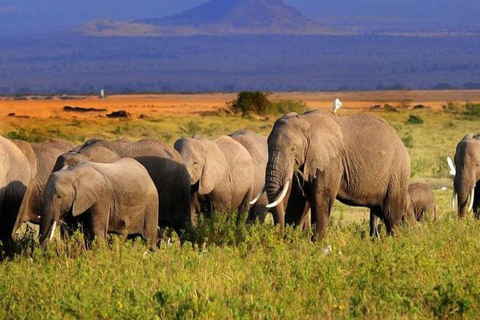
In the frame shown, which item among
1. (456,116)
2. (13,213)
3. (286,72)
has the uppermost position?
(13,213)

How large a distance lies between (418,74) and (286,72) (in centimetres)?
1631

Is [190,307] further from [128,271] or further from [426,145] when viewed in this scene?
[426,145]

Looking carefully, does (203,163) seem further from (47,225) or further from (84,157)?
(47,225)

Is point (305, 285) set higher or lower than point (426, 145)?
higher

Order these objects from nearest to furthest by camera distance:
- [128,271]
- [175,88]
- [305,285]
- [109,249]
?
[305,285], [128,271], [109,249], [175,88]

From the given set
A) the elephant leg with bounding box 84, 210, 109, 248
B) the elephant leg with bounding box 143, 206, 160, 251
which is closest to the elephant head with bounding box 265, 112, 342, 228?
the elephant leg with bounding box 143, 206, 160, 251

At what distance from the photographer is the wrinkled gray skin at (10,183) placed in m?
12.4

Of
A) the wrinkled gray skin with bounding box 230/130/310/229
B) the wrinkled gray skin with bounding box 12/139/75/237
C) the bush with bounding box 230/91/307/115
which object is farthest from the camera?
the bush with bounding box 230/91/307/115

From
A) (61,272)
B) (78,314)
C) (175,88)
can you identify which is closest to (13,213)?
(61,272)

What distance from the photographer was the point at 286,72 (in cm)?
16875

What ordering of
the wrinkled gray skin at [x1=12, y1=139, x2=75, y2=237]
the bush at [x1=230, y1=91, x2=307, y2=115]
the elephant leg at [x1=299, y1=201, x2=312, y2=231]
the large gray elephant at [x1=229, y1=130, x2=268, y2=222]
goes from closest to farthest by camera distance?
1. the wrinkled gray skin at [x1=12, y1=139, x2=75, y2=237]
2. the elephant leg at [x1=299, y1=201, x2=312, y2=231]
3. the large gray elephant at [x1=229, y1=130, x2=268, y2=222]
4. the bush at [x1=230, y1=91, x2=307, y2=115]

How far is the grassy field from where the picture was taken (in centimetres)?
845

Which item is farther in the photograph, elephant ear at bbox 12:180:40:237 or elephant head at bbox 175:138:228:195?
elephant head at bbox 175:138:228:195

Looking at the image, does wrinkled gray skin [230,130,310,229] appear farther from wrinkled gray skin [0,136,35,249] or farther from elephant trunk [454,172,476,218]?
wrinkled gray skin [0,136,35,249]
